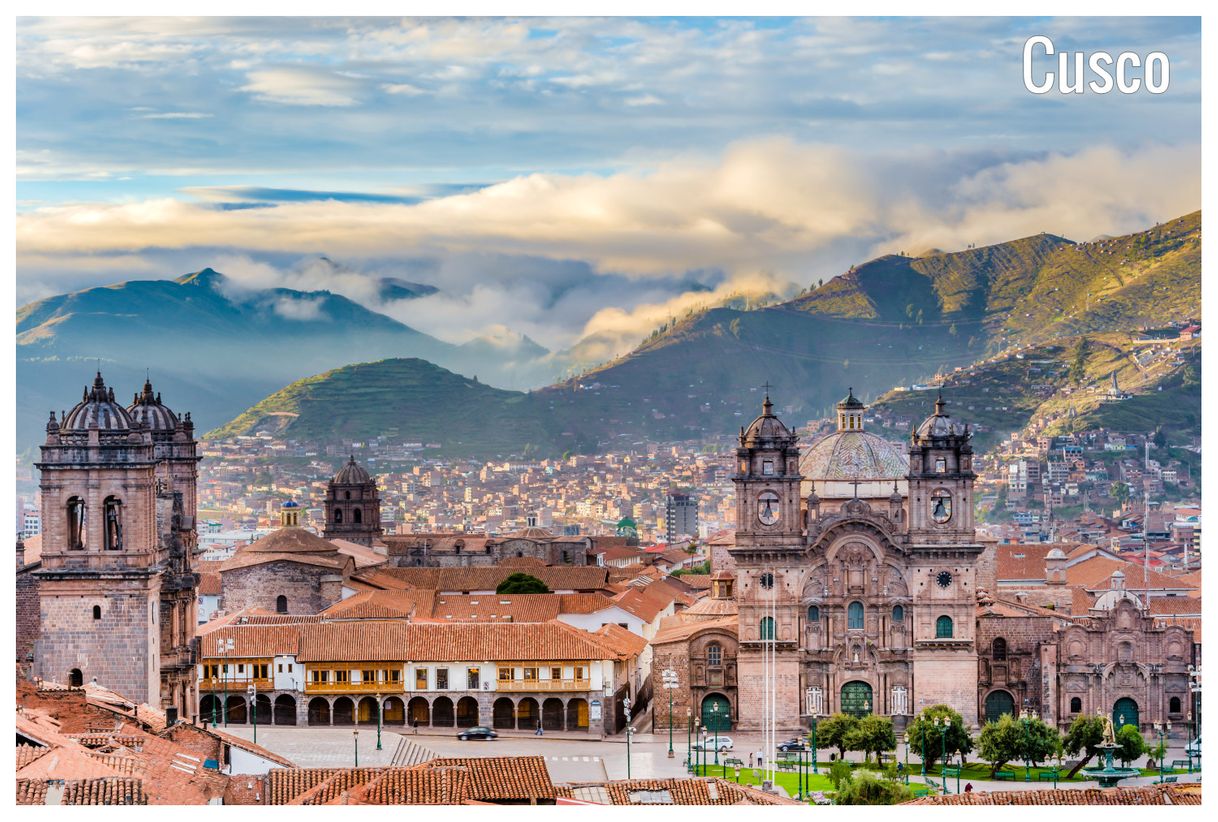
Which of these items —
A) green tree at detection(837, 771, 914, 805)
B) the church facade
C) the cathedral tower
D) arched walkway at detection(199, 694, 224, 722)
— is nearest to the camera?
green tree at detection(837, 771, 914, 805)

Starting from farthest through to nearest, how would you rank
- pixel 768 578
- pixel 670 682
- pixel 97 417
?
pixel 768 578 < pixel 670 682 < pixel 97 417

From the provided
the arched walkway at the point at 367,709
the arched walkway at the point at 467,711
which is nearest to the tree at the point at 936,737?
the arched walkway at the point at 467,711

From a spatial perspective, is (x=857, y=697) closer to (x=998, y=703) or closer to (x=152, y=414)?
(x=998, y=703)

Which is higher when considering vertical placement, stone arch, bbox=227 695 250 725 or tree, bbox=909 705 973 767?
stone arch, bbox=227 695 250 725

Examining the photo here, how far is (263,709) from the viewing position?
1844 inches

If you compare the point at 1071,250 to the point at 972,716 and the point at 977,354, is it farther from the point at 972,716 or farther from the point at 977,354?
the point at 972,716

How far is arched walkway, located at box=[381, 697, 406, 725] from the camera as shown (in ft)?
155

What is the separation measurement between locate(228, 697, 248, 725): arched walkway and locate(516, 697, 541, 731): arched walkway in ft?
17.3

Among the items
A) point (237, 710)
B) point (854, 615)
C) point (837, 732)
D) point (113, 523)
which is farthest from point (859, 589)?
point (113, 523)

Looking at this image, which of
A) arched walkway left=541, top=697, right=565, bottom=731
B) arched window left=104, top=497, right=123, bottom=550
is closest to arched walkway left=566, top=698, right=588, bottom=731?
arched walkway left=541, top=697, right=565, bottom=731

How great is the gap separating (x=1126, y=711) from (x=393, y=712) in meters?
14.2

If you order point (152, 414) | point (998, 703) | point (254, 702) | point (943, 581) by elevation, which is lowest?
point (998, 703)

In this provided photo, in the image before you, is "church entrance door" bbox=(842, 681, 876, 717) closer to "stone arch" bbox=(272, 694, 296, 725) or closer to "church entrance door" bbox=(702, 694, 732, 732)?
"church entrance door" bbox=(702, 694, 732, 732)

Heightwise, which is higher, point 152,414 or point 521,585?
point 152,414
